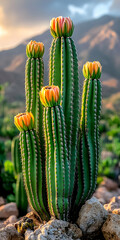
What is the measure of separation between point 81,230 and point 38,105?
1.13 metres

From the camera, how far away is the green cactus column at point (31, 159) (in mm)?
2254

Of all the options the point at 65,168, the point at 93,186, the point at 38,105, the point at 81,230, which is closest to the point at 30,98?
the point at 38,105

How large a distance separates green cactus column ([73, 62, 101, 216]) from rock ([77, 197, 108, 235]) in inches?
9.1

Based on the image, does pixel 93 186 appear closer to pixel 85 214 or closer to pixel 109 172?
pixel 85 214

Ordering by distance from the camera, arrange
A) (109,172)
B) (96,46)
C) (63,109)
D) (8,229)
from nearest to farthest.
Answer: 1. (8,229)
2. (63,109)
3. (109,172)
4. (96,46)

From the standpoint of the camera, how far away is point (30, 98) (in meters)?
2.59

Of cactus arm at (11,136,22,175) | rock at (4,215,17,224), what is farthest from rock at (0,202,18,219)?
cactus arm at (11,136,22,175)

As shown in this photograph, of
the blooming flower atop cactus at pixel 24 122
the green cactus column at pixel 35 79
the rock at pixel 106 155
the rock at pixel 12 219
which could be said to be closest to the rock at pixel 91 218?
the green cactus column at pixel 35 79

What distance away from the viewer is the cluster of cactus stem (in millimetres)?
2158

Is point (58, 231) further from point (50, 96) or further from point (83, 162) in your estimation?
Answer: point (50, 96)

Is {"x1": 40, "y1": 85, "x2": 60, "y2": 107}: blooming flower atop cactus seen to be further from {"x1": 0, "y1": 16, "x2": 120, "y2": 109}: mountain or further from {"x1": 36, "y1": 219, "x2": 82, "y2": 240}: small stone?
{"x1": 0, "y1": 16, "x2": 120, "y2": 109}: mountain

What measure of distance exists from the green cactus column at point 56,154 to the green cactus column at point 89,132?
296 mm

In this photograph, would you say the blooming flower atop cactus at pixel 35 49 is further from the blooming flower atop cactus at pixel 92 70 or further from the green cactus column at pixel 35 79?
the blooming flower atop cactus at pixel 92 70

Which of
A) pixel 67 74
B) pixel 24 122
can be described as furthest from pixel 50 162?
pixel 67 74
